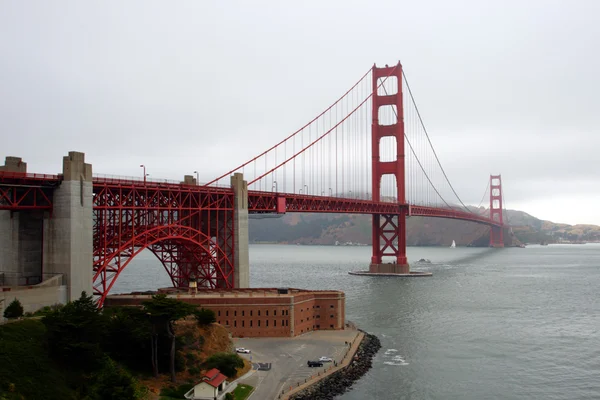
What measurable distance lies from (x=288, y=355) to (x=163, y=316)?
984cm

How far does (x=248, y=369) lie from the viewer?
37312 millimetres

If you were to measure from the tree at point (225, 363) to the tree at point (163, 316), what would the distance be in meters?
2.57

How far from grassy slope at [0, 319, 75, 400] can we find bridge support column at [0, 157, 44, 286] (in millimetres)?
7568

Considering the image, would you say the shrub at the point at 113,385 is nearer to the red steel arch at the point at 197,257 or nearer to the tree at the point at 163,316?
the tree at the point at 163,316

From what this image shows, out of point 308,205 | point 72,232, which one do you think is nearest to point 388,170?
point 308,205

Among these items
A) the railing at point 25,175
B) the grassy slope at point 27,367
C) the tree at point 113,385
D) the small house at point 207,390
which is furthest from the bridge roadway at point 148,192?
the small house at point 207,390

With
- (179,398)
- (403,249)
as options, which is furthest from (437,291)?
(179,398)

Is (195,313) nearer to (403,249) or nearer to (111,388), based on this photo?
(111,388)

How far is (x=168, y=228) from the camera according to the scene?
5044 centimetres

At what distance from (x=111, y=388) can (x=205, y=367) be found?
7916mm

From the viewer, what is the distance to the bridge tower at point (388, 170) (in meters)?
104

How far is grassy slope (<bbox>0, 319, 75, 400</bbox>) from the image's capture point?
27.8 metres

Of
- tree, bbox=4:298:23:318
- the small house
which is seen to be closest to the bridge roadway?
tree, bbox=4:298:23:318

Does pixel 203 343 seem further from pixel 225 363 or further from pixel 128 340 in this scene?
pixel 128 340
